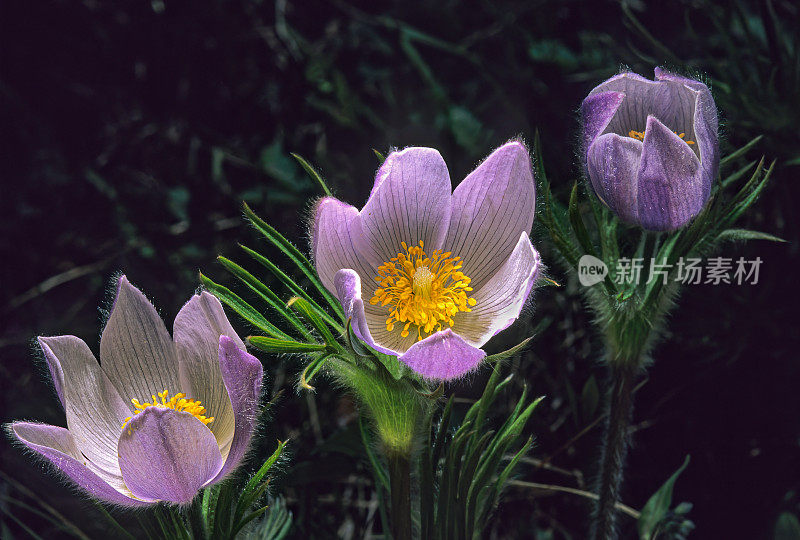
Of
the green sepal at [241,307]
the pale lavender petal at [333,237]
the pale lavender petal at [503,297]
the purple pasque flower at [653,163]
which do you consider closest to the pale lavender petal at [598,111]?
the purple pasque flower at [653,163]

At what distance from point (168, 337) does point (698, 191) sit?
1.80 ft

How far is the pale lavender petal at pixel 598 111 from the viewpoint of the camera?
853 mm

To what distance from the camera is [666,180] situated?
0.82 m

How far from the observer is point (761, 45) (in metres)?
1.30

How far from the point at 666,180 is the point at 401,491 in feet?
1.32

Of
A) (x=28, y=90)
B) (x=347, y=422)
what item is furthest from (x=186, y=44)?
(x=347, y=422)

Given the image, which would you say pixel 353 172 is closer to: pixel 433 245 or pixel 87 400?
pixel 433 245

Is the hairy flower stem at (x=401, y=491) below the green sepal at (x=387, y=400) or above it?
below

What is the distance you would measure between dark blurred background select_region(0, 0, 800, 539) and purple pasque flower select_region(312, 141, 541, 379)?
0.20m

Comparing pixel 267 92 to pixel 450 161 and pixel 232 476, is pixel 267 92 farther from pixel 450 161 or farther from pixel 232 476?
pixel 232 476

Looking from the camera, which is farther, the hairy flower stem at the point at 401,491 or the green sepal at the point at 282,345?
the hairy flower stem at the point at 401,491

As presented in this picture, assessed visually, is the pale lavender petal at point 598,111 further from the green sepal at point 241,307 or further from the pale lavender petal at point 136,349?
the pale lavender petal at point 136,349

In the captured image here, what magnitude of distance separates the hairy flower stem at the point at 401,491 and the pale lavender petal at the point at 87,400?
266mm

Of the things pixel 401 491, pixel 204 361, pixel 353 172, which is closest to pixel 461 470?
pixel 401 491
